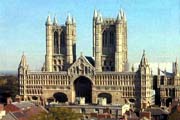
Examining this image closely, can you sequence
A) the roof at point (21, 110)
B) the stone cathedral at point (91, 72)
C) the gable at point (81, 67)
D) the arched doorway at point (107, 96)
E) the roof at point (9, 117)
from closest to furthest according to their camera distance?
1. the roof at point (9, 117)
2. the roof at point (21, 110)
3. the stone cathedral at point (91, 72)
4. the arched doorway at point (107, 96)
5. the gable at point (81, 67)

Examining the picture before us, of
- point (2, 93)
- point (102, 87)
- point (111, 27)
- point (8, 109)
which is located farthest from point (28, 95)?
point (8, 109)

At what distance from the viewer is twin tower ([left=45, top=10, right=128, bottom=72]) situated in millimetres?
96750

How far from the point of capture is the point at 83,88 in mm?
97500

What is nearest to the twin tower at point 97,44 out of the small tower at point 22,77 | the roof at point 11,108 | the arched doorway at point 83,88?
the arched doorway at point 83,88

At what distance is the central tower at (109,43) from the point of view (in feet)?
316

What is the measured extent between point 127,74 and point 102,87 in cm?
520

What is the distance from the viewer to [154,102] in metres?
97.2

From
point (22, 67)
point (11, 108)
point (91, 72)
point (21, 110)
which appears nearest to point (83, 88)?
point (91, 72)

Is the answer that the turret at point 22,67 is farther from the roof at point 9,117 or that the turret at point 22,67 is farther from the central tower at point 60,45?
the roof at point 9,117

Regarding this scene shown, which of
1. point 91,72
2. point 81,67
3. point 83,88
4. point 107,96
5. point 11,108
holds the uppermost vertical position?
point 81,67

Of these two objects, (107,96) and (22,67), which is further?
(22,67)

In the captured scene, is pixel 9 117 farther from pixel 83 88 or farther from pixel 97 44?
pixel 97 44

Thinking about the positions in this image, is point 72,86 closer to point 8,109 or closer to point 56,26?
point 56,26

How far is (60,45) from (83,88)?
10.2m
